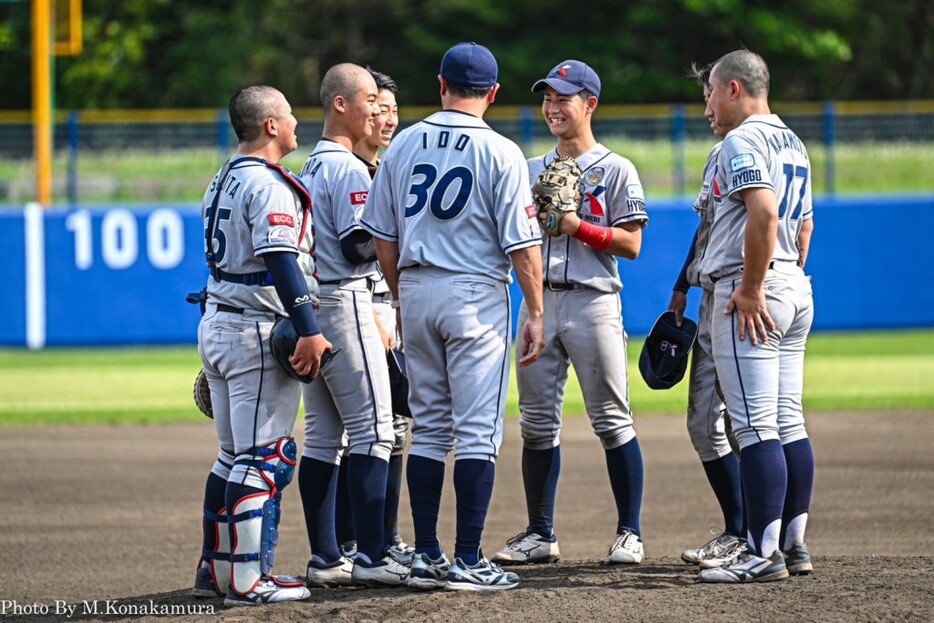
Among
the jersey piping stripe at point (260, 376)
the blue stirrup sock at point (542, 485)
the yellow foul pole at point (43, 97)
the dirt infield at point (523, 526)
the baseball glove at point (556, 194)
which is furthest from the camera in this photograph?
the yellow foul pole at point (43, 97)

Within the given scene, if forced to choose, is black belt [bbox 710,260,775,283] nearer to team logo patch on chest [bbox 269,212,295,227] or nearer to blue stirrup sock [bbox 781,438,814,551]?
blue stirrup sock [bbox 781,438,814,551]

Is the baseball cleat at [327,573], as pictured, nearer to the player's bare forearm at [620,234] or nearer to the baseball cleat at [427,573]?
the baseball cleat at [427,573]

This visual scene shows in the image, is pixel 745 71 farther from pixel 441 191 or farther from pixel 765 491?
pixel 765 491

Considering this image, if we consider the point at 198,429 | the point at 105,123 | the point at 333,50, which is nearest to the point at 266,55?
the point at 333,50

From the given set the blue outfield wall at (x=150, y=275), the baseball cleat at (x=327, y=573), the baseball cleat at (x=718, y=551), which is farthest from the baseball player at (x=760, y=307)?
the blue outfield wall at (x=150, y=275)

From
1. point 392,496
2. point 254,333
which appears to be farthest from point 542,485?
→ point 254,333

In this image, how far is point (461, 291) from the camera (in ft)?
17.8

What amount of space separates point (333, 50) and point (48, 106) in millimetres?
19302

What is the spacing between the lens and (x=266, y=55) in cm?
3622

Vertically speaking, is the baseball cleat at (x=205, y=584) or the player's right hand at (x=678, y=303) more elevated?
the player's right hand at (x=678, y=303)

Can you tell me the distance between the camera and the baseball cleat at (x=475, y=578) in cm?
538

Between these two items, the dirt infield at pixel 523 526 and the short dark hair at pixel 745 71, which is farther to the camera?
the short dark hair at pixel 745 71

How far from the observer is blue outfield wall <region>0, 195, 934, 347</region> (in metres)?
16.0

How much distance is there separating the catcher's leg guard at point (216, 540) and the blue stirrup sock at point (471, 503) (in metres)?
0.97
